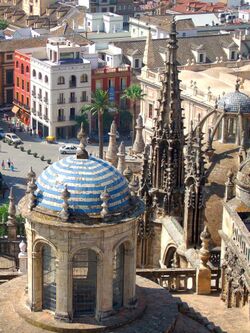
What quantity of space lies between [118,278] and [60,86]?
4060 inches

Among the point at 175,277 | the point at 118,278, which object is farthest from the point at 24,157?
the point at 118,278

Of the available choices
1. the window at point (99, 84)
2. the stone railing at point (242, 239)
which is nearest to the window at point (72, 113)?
the window at point (99, 84)

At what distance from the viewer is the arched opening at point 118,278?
19828mm

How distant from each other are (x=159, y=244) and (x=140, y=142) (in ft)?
136

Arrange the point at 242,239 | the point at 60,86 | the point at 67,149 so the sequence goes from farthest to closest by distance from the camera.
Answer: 1. the point at 60,86
2. the point at 67,149
3. the point at 242,239

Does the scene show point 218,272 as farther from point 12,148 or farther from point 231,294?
point 12,148

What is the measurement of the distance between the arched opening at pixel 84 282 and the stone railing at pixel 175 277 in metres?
5.36

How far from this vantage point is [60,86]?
121812 mm

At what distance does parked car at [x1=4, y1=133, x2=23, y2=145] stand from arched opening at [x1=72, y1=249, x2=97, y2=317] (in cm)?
9877

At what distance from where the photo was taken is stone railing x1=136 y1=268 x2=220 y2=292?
82.7 ft

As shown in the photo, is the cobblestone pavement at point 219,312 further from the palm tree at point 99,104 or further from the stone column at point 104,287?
the palm tree at point 99,104

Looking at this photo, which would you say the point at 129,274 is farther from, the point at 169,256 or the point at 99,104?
the point at 99,104

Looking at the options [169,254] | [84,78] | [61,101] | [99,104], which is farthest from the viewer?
[84,78]

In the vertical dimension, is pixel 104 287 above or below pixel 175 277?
above
